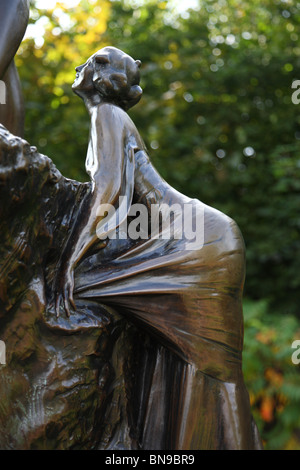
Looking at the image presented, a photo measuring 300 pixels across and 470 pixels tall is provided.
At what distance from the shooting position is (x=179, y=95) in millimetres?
6918

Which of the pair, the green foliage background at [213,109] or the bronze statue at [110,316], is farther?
the green foliage background at [213,109]

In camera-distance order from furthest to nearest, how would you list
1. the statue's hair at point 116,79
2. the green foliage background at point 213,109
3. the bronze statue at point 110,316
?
the green foliage background at point 213,109 < the statue's hair at point 116,79 < the bronze statue at point 110,316

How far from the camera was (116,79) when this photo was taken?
2.29m

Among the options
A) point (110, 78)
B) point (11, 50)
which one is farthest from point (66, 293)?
point (11, 50)

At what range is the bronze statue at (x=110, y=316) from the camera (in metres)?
1.92

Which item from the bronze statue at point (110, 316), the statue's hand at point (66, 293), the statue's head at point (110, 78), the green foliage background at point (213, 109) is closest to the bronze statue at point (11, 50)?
the statue's head at point (110, 78)

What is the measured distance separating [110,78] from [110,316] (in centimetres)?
94

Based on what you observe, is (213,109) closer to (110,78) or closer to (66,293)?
(110,78)

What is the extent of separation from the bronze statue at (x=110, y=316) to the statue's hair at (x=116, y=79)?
0.09 meters

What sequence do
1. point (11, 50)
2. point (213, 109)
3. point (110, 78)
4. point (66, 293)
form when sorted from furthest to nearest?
1. point (213, 109)
2. point (11, 50)
3. point (110, 78)
4. point (66, 293)

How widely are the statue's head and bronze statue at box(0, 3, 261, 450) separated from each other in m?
0.10

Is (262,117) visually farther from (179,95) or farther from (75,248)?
(75,248)

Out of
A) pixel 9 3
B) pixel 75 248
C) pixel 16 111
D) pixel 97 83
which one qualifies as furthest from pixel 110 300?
pixel 9 3

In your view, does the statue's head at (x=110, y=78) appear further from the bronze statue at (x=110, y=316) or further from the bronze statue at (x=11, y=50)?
the bronze statue at (x=11, y=50)
